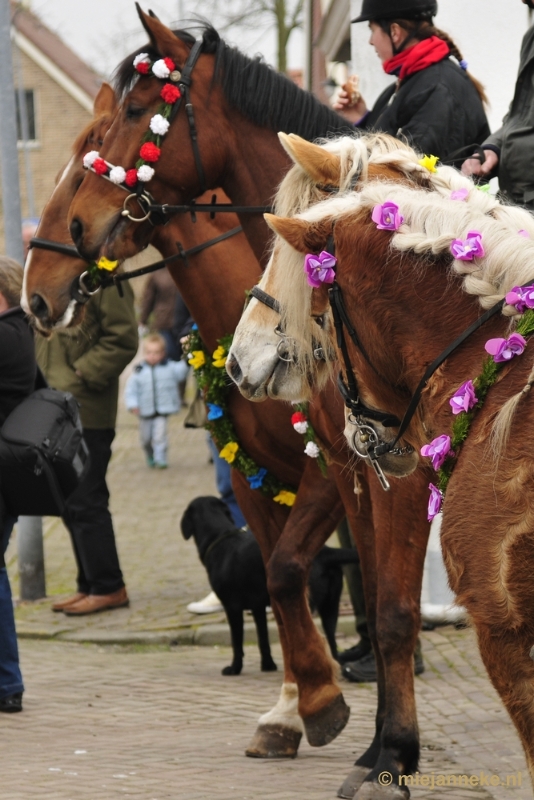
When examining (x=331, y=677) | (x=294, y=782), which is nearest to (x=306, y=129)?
(x=331, y=677)

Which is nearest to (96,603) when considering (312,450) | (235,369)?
(312,450)

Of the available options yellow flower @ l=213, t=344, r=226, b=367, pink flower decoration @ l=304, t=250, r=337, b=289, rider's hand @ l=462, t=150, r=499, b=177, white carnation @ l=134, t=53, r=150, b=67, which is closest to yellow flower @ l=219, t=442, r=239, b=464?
yellow flower @ l=213, t=344, r=226, b=367

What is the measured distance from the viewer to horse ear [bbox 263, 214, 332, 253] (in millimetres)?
3297

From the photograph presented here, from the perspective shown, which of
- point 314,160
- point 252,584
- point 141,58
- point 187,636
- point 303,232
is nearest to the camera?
point 303,232

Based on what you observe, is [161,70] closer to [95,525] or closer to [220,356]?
[220,356]

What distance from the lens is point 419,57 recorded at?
5.31m

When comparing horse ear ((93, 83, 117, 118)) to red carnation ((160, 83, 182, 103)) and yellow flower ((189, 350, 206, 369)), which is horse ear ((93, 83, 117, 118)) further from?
yellow flower ((189, 350, 206, 369))

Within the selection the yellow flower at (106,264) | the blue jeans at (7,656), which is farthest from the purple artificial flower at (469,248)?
the blue jeans at (7,656)

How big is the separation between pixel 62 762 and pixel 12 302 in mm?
2529

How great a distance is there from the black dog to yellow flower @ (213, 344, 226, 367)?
188cm

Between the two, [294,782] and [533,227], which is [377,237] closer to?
[533,227]

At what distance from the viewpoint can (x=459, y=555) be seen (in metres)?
2.89

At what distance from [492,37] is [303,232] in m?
5.10

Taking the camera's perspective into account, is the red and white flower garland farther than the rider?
Yes
